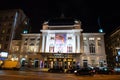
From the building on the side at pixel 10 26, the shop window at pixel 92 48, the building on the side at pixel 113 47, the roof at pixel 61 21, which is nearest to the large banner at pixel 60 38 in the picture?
the roof at pixel 61 21

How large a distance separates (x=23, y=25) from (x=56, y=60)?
984 inches

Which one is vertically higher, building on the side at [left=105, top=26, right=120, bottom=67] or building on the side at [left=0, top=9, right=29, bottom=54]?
building on the side at [left=0, top=9, right=29, bottom=54]

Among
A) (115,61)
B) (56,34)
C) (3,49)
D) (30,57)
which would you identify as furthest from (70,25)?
(3,49)

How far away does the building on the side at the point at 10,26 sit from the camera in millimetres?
50000

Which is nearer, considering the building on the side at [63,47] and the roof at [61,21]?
the building on the side at [63,47]

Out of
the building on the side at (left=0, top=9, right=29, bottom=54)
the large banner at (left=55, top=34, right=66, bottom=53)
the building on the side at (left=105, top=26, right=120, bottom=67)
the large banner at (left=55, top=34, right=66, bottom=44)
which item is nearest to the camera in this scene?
the large banner at (left=55, top=34, right=66, bottom=53)

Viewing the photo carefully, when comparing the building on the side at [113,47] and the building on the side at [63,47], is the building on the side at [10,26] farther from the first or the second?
the building on the side at [113,47]

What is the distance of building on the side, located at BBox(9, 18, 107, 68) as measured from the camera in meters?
43.1

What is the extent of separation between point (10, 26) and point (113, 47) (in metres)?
41.9

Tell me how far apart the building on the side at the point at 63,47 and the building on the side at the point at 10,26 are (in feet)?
12.6

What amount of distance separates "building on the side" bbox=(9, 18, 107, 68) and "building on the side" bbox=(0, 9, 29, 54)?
3.84 m

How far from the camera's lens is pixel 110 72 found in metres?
27.3

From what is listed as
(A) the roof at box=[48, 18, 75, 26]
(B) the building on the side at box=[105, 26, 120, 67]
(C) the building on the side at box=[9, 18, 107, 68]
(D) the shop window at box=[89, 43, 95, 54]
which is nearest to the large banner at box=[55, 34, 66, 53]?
(C) the building on the side at box=[9, 18, 107, 68]

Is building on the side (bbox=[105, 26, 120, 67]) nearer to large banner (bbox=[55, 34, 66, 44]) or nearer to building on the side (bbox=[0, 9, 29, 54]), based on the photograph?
large banner (bbox=[55, 34, 66, 44])
